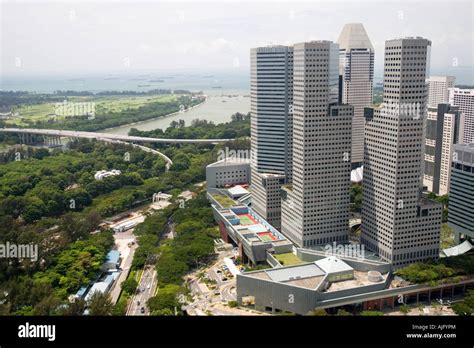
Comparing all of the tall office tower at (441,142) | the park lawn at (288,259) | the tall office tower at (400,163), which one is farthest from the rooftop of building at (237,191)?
the tall office tower at (441,142)

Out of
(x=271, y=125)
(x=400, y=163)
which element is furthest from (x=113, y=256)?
(x=400, y=163)

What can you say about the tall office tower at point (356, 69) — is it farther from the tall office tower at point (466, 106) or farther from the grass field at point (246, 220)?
the grass field at point (246, 220)

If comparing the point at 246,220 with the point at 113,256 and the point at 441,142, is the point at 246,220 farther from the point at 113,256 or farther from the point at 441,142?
the point at 441,142

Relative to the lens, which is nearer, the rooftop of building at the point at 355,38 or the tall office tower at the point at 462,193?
the tall office tower at the point at 462,193

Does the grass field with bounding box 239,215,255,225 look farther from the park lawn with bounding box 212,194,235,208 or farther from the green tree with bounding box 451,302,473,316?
the green tree with bounding box 451,302,473,316

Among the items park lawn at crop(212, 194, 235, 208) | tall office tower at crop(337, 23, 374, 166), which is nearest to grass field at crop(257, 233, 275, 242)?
A: park lawn at crop(212, 194, 235, 208)
